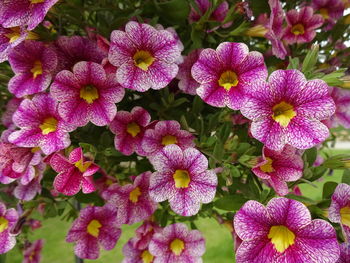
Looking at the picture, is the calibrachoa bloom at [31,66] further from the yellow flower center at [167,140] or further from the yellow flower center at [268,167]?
the yellow flower center at [268,167]

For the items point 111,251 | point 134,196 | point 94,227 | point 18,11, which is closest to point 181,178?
point 134,196

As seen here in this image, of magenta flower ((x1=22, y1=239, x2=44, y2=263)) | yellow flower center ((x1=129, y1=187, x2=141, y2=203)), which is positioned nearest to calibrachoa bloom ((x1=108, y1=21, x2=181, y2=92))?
yellow flower center ((x1=129, y1=187, x2=141, y2=203))

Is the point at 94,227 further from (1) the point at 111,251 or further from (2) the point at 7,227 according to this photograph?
(1) the point at 111,251

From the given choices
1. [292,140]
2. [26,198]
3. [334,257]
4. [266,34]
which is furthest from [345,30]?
[26,198]

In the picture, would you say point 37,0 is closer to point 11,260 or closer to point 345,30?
point 345,30

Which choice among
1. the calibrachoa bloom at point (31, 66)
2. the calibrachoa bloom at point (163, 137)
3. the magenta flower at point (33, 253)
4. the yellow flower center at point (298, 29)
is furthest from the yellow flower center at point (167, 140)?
the magenta flower at point (33, 253)
